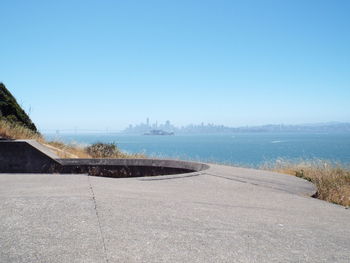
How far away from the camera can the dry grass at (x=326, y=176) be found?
760cm

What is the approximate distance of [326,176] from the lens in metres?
10.1

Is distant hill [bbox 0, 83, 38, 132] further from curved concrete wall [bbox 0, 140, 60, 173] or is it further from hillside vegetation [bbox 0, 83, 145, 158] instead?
curved concrete wall [bbox 0, 140, 60, 173]

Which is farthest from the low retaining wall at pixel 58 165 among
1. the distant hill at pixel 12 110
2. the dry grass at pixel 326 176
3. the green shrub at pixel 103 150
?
the distant hill at pixel 12 110

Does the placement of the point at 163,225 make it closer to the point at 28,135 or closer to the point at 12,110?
the point at 28,135

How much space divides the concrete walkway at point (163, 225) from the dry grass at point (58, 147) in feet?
24.6

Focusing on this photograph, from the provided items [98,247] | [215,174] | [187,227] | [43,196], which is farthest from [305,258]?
[215,174]

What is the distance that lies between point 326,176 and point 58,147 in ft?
37.3

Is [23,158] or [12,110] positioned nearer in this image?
[23,158]

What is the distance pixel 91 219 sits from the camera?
12.8 feet

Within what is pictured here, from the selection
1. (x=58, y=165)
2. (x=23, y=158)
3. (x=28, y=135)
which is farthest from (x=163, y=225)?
(x=28, y=135)

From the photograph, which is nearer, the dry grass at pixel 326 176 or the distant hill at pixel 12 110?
the dry grass at pixel 326 176

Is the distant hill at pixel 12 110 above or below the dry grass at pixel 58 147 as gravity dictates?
above

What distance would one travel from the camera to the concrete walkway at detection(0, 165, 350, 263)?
314 cm

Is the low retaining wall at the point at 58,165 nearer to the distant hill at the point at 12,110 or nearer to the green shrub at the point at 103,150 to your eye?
the green shrub at the point at 103,150
